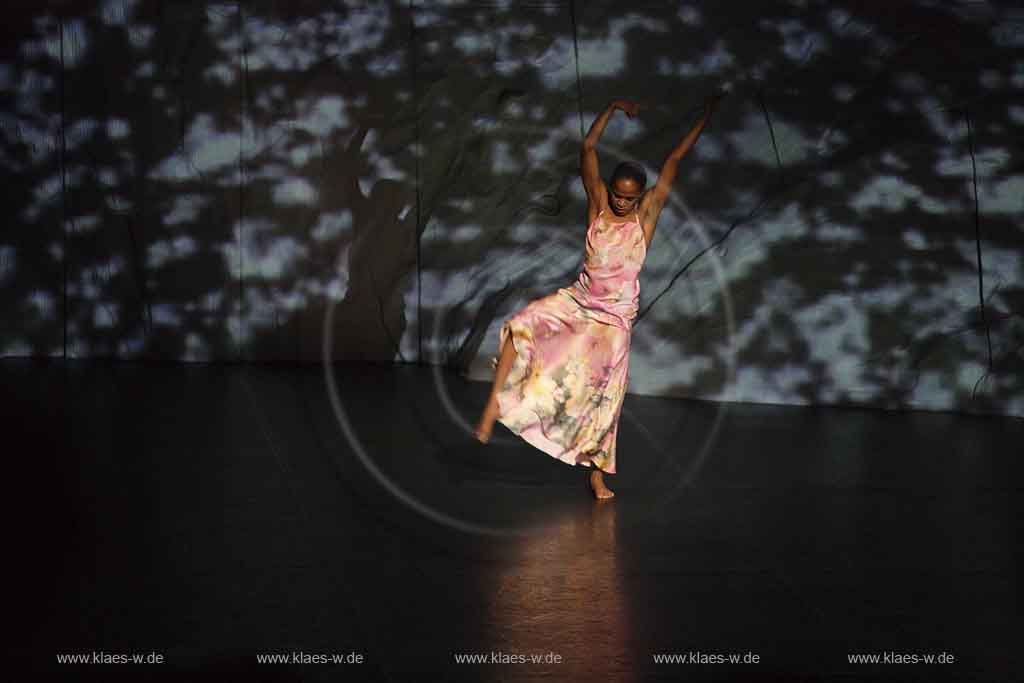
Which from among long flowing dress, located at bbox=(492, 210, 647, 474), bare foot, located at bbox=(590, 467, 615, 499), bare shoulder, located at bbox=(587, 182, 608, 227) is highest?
bare shoulder, located at bbox=(587, 182, 608, 227)

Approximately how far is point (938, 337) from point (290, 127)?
4.53 metres

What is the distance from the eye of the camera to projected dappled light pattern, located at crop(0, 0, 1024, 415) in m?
7.11

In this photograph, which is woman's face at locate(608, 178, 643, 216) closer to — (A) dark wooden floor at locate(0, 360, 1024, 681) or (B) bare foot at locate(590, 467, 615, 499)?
(B) bare foot at locate(590, 467, 615, 499)

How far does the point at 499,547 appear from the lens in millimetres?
3982

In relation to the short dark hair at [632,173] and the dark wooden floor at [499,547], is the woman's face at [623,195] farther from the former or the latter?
the dark wooden floor at [499,547]

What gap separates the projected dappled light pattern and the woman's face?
3054 millimetres

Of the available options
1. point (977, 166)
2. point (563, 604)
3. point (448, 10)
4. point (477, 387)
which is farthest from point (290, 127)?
point (563, 604)

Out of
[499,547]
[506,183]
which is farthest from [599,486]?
[506,183]

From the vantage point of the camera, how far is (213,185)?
906 centimetres

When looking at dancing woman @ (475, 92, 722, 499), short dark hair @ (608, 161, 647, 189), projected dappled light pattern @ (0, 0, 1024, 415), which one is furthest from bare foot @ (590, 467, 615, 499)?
projected dappled light pattern @ (0, 0, 1024, 415)

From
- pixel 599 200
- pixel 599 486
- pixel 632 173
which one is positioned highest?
pixel 632 173

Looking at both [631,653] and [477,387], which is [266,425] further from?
[631,653]

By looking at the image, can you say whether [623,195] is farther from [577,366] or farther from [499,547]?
[499,547]

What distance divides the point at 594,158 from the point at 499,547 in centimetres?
147
